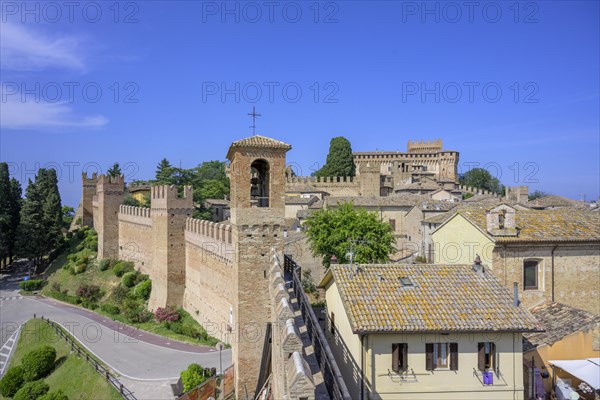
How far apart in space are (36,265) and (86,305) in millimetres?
18371

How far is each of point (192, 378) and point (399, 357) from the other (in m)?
10.3

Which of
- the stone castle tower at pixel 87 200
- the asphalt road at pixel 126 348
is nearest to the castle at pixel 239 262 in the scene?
the asphalt road at pixel 126 348

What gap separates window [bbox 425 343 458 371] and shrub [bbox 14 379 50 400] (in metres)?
21.1

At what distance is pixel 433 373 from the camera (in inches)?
500

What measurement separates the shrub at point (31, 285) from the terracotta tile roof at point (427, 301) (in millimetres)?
40310

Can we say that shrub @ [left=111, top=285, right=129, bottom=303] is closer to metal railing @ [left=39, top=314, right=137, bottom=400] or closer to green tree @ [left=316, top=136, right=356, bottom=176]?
metal railing @ [left=39, top=314, right=137, bottom=400]

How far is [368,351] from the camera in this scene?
41.1 feet

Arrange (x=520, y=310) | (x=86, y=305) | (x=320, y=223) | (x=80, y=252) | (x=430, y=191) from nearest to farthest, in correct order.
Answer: (x=520, y=310)
(x=320, y=223)
(x=86, y=305)
(x=80, y=252)
(x=430, y=191)

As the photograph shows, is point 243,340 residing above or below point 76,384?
above

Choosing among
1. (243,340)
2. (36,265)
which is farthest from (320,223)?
(36,265)

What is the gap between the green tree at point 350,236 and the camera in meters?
27.4

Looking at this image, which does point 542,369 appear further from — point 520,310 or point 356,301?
point 356,301

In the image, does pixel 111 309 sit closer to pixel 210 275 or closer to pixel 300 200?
pixel 210 275

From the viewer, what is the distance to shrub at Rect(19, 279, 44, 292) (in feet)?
144
